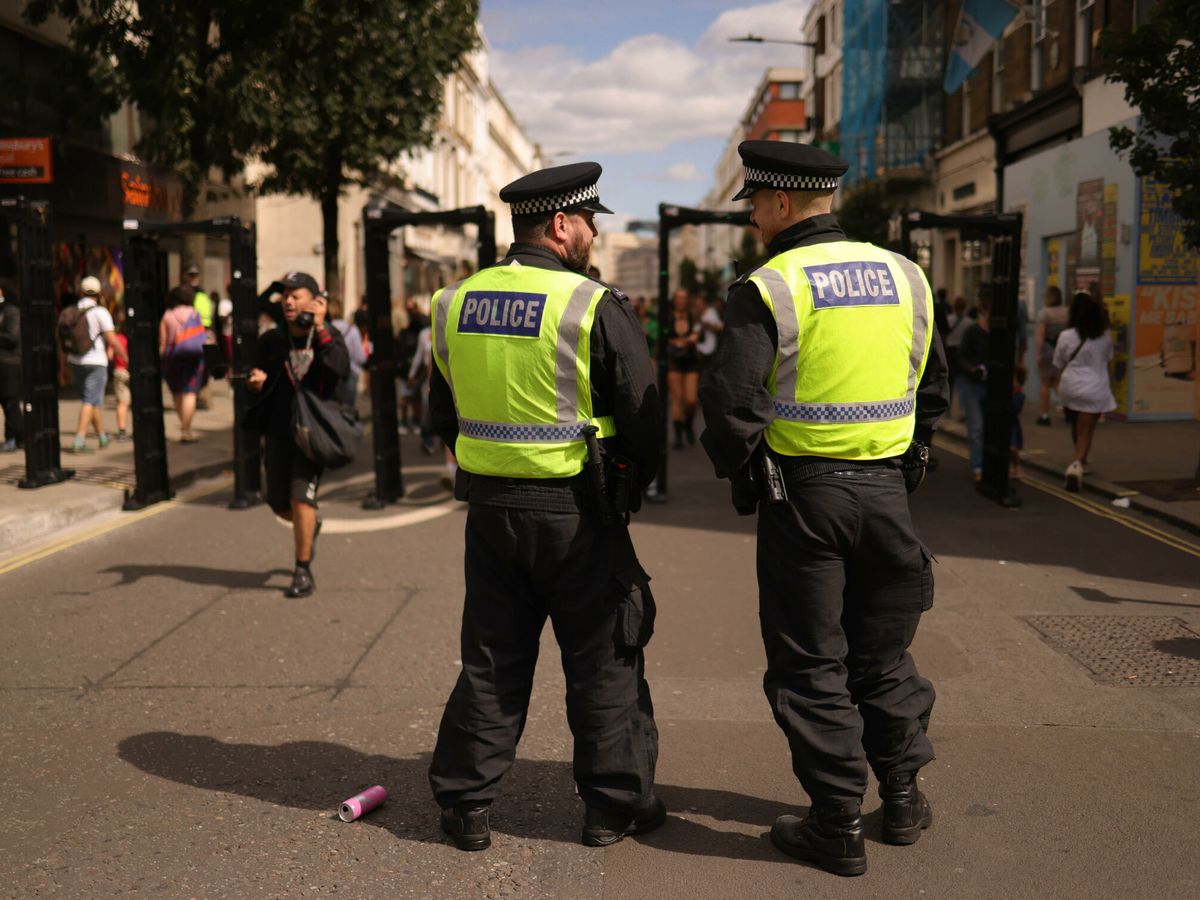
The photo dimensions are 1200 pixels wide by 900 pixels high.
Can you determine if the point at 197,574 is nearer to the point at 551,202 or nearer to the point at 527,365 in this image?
the point at 527,365

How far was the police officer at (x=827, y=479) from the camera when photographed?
352 centimetres

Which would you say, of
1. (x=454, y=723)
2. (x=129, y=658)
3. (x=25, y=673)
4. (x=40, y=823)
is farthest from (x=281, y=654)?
(x=454, y=723)

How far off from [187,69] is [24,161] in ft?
8.39

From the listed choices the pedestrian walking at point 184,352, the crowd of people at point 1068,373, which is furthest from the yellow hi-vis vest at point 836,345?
the pedestrian walking at point 184,352

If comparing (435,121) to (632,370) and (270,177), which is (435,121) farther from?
(632,370)

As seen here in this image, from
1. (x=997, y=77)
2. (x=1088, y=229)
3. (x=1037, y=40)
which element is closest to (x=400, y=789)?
(x=1088, y=229)

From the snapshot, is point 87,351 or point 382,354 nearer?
point 382,354

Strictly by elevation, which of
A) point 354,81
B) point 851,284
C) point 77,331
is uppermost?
point 354,81

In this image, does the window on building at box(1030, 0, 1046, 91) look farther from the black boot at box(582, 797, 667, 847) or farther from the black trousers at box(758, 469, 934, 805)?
the black boot at box(582, 797, 667, 847)

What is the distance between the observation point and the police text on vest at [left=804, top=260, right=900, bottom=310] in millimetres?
3537

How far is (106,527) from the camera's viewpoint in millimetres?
9680

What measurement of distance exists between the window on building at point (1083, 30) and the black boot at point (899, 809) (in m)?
20.1

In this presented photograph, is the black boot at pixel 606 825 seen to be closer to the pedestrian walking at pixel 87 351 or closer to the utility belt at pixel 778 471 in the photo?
the utility belt at pixel 778 471

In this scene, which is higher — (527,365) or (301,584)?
(527,365)
